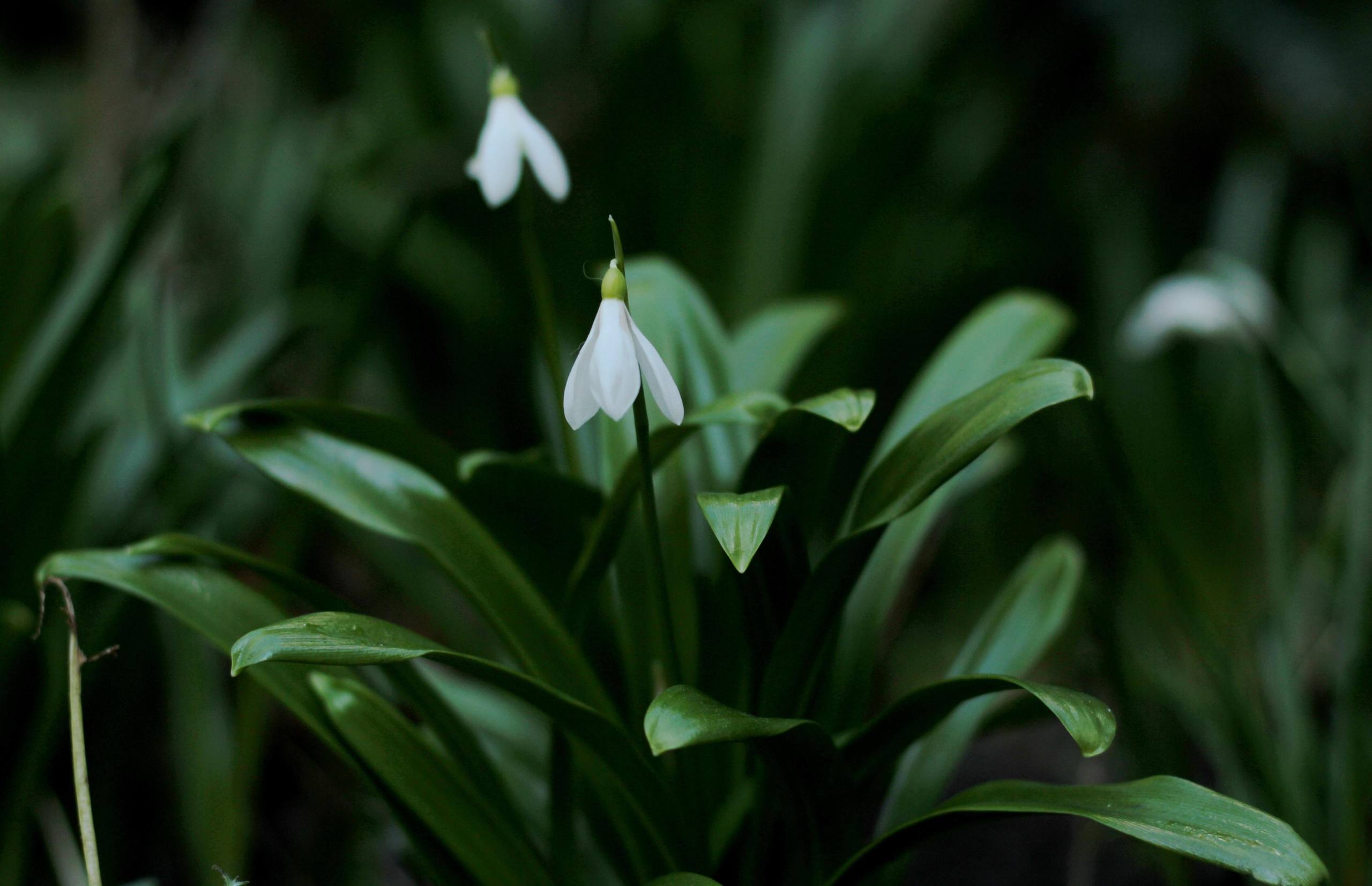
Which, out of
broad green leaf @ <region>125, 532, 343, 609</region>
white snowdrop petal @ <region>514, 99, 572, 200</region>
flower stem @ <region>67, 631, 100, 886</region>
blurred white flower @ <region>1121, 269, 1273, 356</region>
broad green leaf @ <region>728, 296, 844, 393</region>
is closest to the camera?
flower stem @ <region>67, 631, 100, 886</region>

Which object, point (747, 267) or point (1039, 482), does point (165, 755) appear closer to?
point (747, 267)

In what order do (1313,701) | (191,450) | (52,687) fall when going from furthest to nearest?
(1313,701)
(191,450)
(52,687)

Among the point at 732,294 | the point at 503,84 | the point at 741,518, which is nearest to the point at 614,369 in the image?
the point at 741,518

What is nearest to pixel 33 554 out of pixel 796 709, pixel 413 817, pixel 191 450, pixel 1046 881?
pixel 191 450

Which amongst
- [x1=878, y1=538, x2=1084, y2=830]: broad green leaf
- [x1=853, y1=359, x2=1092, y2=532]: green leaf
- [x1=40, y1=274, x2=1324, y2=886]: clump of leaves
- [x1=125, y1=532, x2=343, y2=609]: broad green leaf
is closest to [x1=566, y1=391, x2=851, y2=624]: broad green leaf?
[x1=40, y1=274, x2=1324, y2=886]: clump of leaves

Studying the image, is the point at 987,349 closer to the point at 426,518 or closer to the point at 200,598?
the point at 426,518

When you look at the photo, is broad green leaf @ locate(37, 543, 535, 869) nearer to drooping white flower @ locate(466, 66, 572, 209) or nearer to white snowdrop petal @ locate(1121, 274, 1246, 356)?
drooping white flower @ locate(466, 66, 572, 209)
